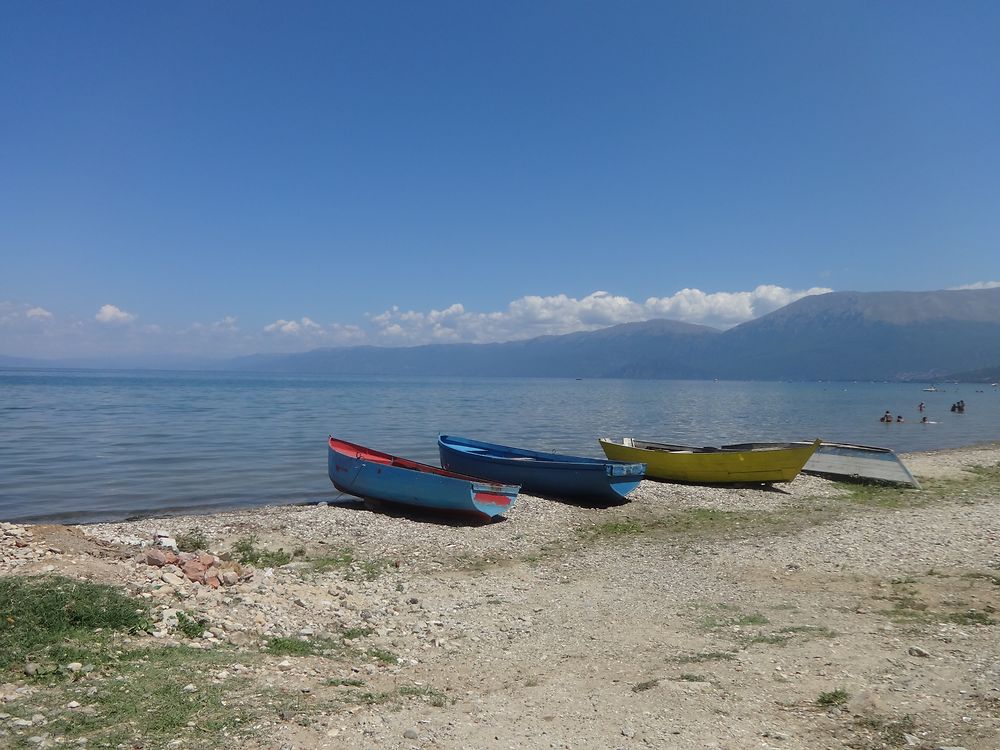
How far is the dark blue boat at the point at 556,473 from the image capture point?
21375mm

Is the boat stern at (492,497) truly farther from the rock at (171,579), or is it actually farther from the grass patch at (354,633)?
the rock at (171,579)

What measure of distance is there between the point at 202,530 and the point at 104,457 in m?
18.9

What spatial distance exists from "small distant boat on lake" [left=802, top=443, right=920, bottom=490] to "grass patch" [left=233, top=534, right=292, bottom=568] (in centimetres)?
2208

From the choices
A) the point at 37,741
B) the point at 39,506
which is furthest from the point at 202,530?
the point at 37,741

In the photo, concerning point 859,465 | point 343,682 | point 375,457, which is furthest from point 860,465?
point 343,682

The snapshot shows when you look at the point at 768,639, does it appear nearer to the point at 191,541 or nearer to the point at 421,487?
the point at 421,487

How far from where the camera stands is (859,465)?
26.7 m

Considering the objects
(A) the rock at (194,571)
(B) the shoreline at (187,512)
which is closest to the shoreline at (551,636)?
(A) the rock at (194,571)

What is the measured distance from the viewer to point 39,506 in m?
21.5

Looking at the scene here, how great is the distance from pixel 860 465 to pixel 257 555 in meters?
24.1

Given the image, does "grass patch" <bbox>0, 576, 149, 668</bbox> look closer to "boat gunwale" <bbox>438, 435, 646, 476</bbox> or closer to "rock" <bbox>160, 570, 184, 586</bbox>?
"rock" <bbox>160, 570, 184, 586</bbox>

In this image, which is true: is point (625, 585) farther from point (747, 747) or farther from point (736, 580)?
point (747, 747)

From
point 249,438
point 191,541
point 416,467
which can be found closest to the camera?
point 191,541

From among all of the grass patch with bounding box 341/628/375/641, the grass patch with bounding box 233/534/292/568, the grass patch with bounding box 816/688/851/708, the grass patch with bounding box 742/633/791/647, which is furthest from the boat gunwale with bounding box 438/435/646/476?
the grass patch with bounding box 816/688/851/708
